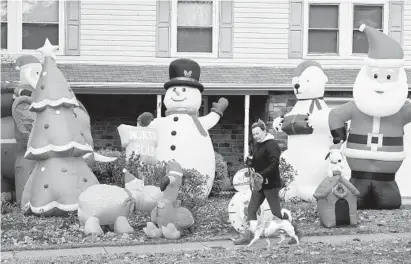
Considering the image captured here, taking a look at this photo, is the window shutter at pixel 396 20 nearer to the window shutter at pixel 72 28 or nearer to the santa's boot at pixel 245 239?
the window shutter at pixel 72 28

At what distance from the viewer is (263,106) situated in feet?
55.7

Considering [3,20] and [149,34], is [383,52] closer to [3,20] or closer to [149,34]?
[149,34]

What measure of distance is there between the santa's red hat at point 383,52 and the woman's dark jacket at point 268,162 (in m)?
3.43

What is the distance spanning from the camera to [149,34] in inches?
670

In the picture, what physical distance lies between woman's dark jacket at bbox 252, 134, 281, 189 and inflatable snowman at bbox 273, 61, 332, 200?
3.87m

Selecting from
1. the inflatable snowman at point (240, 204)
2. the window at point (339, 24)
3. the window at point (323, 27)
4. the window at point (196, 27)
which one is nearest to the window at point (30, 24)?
the window at point (196, 27)

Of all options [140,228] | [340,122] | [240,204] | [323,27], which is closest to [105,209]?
Answer: [140,228]

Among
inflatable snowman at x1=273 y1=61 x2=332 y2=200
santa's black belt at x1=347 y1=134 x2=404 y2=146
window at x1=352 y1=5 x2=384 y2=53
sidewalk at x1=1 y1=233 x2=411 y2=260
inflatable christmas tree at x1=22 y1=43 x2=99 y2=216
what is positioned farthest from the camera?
window at x1=352 y1=5 x2=384 y2=53

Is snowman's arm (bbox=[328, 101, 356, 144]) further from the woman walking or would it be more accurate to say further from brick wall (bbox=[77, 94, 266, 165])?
brick wall (bbox=[77, 94, 266, 165])

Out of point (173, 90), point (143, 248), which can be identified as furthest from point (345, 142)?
point (143, 248)

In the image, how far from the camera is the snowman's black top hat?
12914 mm

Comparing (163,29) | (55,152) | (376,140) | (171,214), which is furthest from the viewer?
(163,29)

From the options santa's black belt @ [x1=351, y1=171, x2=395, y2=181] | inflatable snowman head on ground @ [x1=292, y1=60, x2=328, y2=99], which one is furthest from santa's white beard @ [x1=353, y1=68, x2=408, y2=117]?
inflatable snowman head on ground @ [x1=292, y1=60, x2=328, y2=99]

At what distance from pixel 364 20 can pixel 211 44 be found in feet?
11.8
